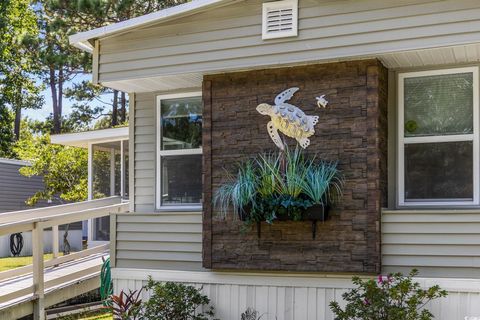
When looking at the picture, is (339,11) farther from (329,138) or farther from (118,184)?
(118,184)

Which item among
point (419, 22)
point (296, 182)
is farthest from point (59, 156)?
point (419, 22)

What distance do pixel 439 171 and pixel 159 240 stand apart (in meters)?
2.98

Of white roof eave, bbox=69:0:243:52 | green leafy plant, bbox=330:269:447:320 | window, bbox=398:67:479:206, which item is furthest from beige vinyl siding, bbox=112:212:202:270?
window, bbox=398:67:479:206

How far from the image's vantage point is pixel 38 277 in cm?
707

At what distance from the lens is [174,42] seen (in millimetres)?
6246

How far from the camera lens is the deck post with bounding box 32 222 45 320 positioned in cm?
699

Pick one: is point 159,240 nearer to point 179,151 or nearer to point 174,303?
point 174,303

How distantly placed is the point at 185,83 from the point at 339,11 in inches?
76.9

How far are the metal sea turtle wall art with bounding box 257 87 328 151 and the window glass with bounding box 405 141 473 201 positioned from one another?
0.99 metres

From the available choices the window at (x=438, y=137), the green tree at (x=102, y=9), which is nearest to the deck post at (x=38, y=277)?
the window at (x=438, y=137)

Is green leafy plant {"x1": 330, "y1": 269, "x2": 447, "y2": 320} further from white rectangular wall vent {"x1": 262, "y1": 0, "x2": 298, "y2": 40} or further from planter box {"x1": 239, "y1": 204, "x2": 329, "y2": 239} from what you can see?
white rectangular wall vent {"x1": 262, "y1": 0, "x2": 298, "y2": 40}

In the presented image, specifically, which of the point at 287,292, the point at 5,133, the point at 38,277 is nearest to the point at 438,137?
the point at 287,292

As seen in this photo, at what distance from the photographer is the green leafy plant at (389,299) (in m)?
4.94

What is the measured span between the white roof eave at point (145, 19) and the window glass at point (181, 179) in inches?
60.2
